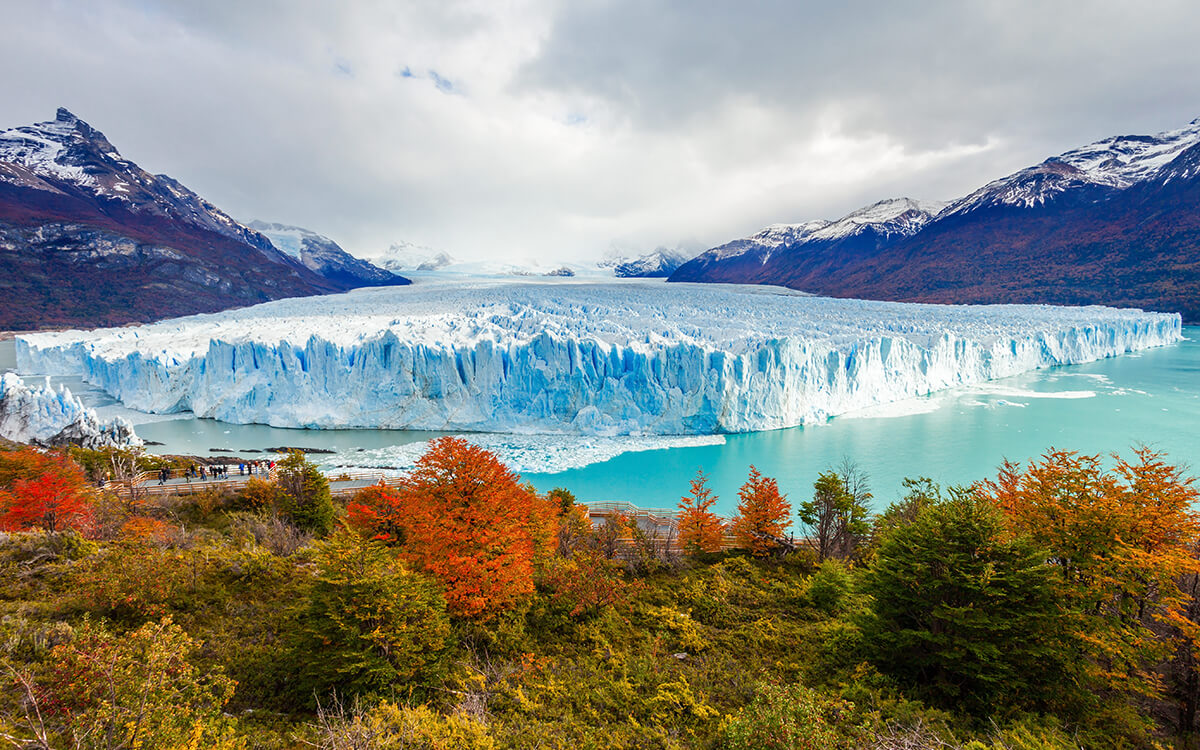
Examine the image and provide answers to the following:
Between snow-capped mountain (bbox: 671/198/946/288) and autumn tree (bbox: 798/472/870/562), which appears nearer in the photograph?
autumn tree (bbox: 798/472/870/562)

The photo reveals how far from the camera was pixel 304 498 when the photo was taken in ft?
37.8

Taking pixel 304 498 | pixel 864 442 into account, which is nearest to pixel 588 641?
pixel 304 498

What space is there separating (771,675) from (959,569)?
2.47 meters

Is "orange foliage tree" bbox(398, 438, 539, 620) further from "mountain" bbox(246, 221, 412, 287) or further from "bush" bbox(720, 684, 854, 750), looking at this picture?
"mountain" bbox(246, 221, 412, 287)

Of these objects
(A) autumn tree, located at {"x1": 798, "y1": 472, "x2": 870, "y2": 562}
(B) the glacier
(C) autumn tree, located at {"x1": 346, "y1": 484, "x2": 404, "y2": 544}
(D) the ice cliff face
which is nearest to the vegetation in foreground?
(C) autumn tree, located at {"x1": 346, "y1": 484, "x2": 404, "y2": 544}

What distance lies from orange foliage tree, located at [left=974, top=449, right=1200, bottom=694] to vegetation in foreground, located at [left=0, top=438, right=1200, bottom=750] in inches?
1.3

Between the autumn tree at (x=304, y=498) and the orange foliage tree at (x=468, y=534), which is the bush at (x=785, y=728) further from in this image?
the autumn tree at (x=304, y=498)

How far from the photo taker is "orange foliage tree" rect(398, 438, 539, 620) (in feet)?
20.8

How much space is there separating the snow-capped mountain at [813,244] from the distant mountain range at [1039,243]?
390mm

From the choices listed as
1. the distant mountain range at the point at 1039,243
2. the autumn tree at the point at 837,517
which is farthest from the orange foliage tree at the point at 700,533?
the distant mountain range at the point at 1039,243

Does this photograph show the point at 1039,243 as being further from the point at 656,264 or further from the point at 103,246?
the point at 103,246

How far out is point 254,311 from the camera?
41938 mm

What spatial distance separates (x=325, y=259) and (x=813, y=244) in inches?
4524

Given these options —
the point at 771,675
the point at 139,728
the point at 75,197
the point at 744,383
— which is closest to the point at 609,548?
the point at 771,675
